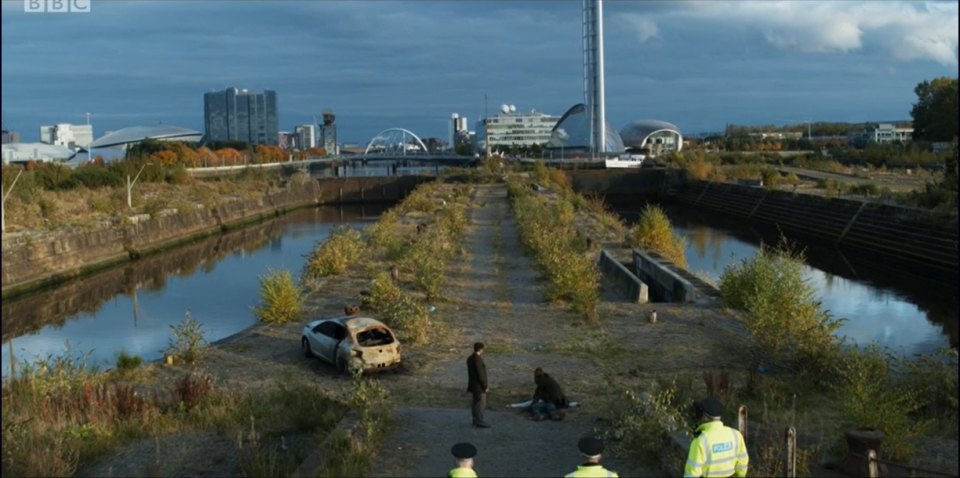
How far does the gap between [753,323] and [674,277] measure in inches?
283

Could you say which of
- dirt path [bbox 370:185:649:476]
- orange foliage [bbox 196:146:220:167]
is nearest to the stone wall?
dirt path [bbox 370:185:649:476]

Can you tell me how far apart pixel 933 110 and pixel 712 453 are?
97295 mm

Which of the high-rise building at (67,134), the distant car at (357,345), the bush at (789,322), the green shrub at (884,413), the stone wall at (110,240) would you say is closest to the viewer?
the green shrub at (884,413)

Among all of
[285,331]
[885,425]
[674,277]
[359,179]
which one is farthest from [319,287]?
[359,179]

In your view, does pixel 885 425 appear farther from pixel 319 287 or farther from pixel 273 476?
pixel 319 287

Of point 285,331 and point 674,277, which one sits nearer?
point 285,331

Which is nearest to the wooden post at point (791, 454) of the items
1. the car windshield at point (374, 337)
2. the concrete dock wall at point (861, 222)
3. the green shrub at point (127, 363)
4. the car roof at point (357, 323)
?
the car windshield at point (374, 337)

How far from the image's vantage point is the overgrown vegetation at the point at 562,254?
18891 mm

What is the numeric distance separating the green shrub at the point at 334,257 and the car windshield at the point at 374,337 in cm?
1130

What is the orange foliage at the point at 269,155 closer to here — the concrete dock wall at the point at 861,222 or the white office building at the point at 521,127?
the white office building at the point at 521,127

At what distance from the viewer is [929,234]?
32.8 meters

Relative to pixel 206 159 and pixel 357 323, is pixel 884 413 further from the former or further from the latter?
pixel 206 159

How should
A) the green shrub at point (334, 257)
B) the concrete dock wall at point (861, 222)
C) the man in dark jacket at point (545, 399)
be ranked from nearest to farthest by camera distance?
the man in dark jacket at point (545, 399), the green shrub at point (334, 257), the concrete dock wall at point (861, 222)

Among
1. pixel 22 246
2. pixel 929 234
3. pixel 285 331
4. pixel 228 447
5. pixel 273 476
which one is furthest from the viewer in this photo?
pixel 929 234
